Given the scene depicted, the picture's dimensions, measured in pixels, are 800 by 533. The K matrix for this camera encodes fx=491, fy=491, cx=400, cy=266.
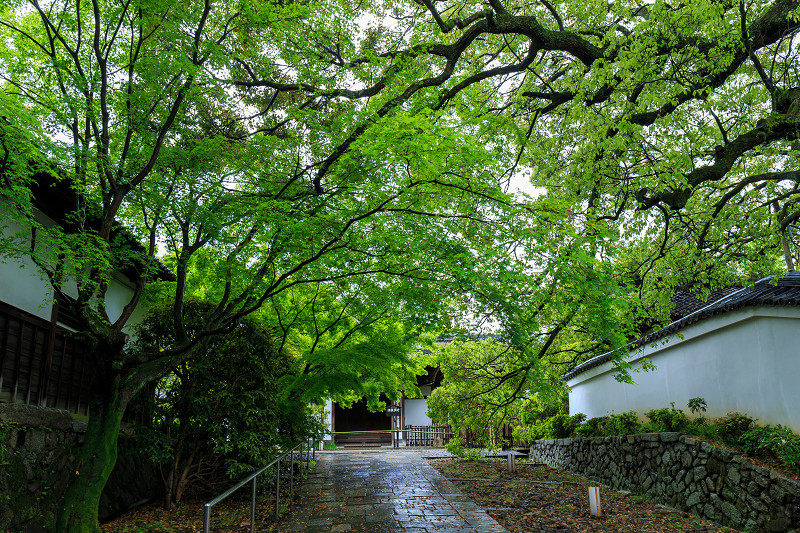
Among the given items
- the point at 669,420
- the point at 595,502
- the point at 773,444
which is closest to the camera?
the point at 773,444

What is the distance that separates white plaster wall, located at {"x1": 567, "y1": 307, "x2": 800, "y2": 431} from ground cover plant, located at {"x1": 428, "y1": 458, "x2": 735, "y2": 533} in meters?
2.11

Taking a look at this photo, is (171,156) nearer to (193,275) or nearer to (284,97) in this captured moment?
(284,97)

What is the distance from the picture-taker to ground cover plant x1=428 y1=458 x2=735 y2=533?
25.4 ft

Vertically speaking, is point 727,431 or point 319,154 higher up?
point 319,154

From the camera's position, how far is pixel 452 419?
15609 millimetres

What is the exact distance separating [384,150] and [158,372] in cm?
429

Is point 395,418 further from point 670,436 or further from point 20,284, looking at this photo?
point 20,284

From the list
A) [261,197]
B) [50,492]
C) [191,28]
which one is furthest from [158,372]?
[191,28]

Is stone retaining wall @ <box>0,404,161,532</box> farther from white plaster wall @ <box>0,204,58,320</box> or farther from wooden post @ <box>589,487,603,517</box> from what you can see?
wooden post @ <box>589,487,603,517</box>

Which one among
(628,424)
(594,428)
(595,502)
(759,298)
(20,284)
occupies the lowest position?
(595,502)

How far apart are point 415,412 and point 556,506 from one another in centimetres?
1667

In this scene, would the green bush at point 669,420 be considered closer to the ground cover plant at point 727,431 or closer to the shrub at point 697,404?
the ground cover plant at point 727,431

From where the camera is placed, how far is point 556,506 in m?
9.29

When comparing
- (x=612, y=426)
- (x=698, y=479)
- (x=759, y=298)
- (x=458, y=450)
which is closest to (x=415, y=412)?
(x=458, y=450)
